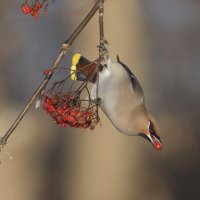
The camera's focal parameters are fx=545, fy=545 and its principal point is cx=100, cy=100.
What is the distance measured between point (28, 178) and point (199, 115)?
1.56 m

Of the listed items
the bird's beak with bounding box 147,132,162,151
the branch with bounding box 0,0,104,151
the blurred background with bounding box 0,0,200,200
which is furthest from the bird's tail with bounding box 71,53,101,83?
the blurred background with bounding box 0,0,200,200

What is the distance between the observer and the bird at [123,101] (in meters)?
1.67

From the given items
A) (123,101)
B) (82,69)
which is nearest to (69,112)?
(82,69)

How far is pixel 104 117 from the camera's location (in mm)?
4277

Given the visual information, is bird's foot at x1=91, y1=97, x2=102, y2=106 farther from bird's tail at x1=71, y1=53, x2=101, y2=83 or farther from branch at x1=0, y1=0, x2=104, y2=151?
branch at x1=0, y1=0, x2=104, y2=151

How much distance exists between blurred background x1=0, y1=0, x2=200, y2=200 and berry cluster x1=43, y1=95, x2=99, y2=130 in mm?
2521

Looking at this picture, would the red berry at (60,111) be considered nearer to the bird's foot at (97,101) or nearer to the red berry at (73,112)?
the red berry at (73,112)

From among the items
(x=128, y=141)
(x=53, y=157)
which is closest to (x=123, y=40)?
(x=128, y=141)

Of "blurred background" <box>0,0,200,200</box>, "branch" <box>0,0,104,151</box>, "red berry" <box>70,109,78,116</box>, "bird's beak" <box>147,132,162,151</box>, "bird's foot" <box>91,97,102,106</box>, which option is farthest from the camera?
A: "blurred background" <box>0,0,200,200</box>

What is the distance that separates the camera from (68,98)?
1.42m

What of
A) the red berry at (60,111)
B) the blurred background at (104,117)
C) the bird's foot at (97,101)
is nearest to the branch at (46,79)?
the red berry at (60,111)

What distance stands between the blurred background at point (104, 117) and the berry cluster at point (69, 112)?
8.27 ft

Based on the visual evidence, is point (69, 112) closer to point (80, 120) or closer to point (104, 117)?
point (80, 120)

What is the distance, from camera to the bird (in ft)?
5.49
